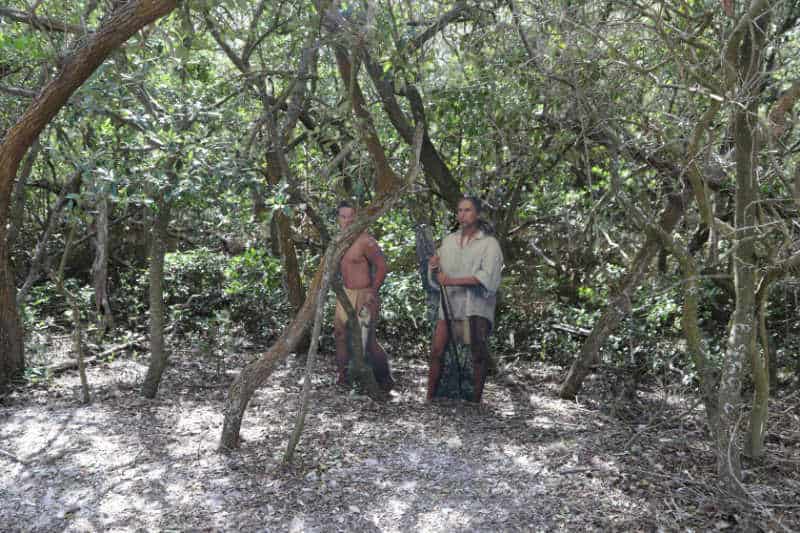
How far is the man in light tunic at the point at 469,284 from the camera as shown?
6270 mm

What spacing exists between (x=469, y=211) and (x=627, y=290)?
5.02 feet

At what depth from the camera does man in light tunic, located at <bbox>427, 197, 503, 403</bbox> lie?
20.6ft

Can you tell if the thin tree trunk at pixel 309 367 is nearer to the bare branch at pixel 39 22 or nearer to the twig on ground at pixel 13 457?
the twig on ground at pixel 13 457

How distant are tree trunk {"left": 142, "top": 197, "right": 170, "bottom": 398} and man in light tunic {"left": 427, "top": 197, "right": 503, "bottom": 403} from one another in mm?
2277

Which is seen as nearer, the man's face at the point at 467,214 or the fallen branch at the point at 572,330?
the man's face at the point at 467,214

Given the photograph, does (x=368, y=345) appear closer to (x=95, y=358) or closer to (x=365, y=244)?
(x=365, y=244)

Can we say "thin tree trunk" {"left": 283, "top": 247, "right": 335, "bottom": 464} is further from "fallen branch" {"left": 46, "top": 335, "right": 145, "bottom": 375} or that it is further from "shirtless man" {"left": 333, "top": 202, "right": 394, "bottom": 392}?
"fallen branch" {"left": 46, "top": 335, "right": 145, "bottom": 375}

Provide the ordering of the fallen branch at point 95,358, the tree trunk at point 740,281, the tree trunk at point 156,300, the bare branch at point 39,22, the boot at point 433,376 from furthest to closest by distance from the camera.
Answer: the fallen branch at point 95,358
the boot at point 433,376
the tree trunk at point 156,300
the bare branch at point 39,22
the tree trunk at point 740,281

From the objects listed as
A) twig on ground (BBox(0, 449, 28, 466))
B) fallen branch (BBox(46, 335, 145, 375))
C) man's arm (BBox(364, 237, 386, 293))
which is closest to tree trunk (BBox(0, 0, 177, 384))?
fallen branch (BBox(46, 335, 145, 375))

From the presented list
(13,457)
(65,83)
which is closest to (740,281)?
(65,83)

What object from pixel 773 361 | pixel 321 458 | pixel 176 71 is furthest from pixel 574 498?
pixel 176 71

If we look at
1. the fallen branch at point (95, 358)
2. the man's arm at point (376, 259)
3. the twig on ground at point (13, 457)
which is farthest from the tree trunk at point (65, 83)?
the man's arm at point (376, 259)

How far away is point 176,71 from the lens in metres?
6.62

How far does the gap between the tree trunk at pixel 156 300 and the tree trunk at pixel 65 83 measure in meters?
1.09
